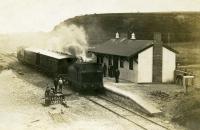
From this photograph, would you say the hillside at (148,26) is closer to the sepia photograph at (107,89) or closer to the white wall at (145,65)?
the sepia photograph at (107,89)

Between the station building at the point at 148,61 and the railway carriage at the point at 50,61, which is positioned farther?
the railway carriage at the point at 50,61

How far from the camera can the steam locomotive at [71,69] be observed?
24.1 meters

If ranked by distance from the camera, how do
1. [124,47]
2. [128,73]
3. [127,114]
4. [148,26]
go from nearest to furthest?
[127,114]
[128,73]
[124,47]
[148,26]

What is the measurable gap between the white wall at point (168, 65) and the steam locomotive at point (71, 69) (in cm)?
592

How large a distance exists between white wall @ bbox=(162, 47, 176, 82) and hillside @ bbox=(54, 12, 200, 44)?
28706 millimetres

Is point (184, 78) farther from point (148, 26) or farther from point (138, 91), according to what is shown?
point (148, 26)

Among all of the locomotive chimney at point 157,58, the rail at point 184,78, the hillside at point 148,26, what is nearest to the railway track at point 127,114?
the rail at point 184,78

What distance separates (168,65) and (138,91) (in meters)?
5.50

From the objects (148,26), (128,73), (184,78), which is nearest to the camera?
(184,78)

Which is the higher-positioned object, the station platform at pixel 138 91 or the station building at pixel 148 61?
the station building at pixel 148 61

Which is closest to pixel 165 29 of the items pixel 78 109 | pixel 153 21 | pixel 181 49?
pixel 153 21

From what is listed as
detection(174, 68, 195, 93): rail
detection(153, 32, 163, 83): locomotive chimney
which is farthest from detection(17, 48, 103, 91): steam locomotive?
detection(174, 68, 195, 93): rail

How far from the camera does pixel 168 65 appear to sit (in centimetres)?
2770

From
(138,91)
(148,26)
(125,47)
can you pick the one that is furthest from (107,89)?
(148,26)
